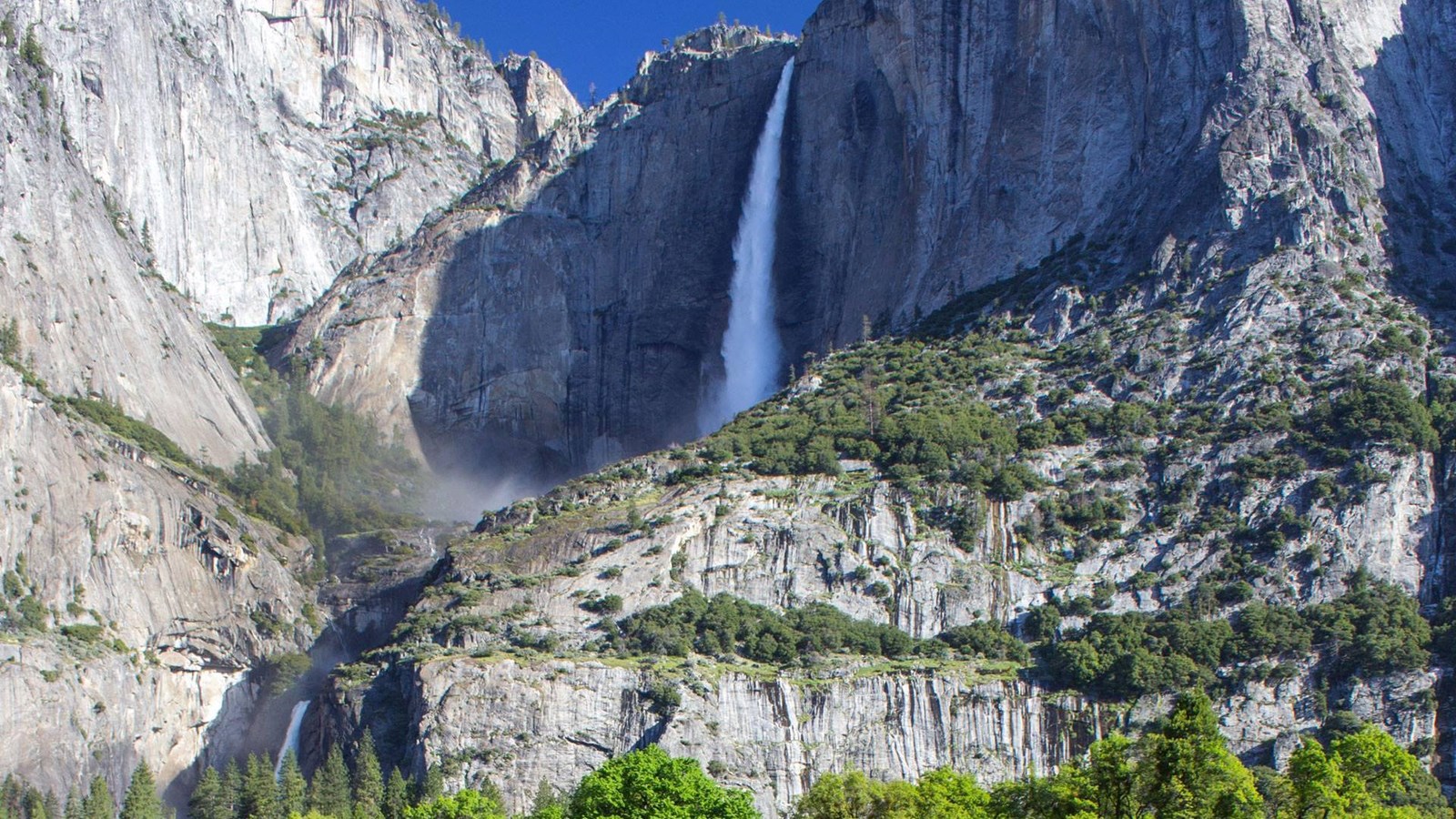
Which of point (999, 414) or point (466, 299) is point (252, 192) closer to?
point (466, 299)

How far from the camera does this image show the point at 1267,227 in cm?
10969

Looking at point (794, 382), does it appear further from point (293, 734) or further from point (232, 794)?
point (232, 794)

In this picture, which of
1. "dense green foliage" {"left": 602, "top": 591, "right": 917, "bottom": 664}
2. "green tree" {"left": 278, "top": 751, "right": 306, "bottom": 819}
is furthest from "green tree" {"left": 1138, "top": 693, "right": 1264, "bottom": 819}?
"green tree" {"left": 278, "top": 751, "right": 306, "bottom": 819}

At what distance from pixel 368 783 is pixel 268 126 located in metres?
93.8

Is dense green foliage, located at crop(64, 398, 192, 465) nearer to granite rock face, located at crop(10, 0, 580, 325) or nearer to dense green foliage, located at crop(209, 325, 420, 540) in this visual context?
dense green foliage, located at crop(209, 325, 420, 540)

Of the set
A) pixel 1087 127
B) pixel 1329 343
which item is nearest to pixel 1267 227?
pixel 1329 343

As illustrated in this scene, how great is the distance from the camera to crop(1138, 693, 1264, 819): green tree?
60.4 m

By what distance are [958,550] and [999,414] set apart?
11.0m

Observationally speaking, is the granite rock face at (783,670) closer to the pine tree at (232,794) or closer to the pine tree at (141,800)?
the pine tree at (232,794)

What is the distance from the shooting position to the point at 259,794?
84562 millimetres

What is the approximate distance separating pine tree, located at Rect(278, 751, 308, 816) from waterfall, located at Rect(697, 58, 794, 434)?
56.6 m

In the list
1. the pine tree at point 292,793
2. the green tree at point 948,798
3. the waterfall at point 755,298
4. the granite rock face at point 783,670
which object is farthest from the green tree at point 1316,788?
the waterfall at point 755,298

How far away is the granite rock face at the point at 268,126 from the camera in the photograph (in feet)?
482

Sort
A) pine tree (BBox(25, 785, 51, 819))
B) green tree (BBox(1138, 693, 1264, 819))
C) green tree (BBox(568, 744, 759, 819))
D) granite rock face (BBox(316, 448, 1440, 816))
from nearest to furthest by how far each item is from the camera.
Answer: green tree (BBox(1138, 693, 1264, 819)) < green tree (BBox(568, 744, 759, 819)) < granite rock face (BBox(316, 448, 1440, 816)) < pine tree (BBox(25, 785, 51, 819))
